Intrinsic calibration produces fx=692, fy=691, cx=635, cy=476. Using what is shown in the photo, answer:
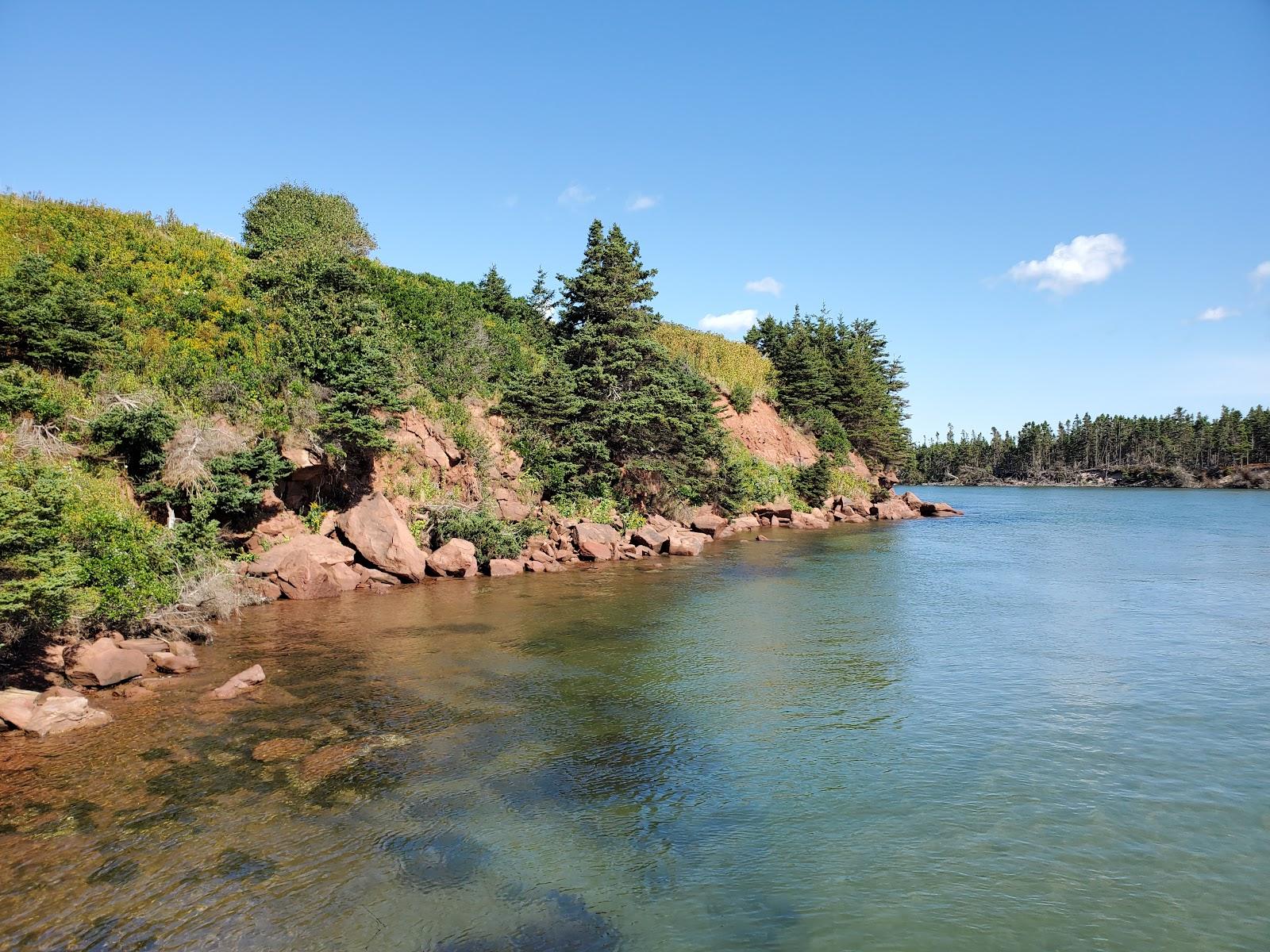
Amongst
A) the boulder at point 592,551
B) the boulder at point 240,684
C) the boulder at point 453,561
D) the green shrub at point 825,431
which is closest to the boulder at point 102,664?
the boulder at point 240,684

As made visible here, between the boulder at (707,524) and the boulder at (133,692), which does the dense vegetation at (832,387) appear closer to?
the boulder at (707,524)

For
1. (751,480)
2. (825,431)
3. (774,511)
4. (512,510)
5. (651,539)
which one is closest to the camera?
(512,510)

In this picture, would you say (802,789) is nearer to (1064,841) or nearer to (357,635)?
(1064,841)

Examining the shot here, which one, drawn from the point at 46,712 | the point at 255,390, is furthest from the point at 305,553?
the point at 46,712

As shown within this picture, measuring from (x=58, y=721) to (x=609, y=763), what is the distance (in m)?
9.01

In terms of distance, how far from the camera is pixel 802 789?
32.2ft

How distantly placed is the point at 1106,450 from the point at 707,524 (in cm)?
13067

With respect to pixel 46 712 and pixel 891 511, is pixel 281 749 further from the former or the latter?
pixel 891 511

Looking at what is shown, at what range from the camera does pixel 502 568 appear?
26438 millimetres

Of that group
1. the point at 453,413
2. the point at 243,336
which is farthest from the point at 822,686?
the point at 243,336

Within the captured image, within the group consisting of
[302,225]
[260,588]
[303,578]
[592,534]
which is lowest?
[260,588]

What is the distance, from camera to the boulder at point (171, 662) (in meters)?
14.2

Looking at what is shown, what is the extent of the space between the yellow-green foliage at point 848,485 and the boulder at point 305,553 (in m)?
40.6

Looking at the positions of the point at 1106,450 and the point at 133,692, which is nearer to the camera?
the point at 133,692
